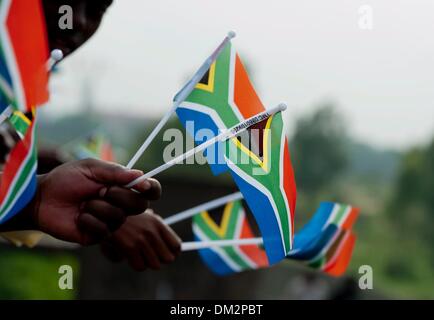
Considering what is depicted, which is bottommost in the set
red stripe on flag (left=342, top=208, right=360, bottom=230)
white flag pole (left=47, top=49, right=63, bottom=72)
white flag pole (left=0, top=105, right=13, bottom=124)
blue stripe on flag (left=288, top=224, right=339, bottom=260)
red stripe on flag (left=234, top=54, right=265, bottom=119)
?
blue stripe on flag (left=288, top=224, right=339, bottom=260)

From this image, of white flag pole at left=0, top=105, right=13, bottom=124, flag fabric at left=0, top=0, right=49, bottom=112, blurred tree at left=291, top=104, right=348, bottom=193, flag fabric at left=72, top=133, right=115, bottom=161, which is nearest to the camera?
flag fabric at left=0, top=0, right=49, bottom=112

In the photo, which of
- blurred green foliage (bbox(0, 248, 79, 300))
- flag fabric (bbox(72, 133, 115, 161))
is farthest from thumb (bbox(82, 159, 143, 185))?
blurred green foliage (bbox(0, 248, 79, 300))

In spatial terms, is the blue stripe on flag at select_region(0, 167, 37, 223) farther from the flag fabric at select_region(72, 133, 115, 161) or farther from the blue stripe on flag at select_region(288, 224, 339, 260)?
the flag fabric at select_region(72, 133, 115, 161)

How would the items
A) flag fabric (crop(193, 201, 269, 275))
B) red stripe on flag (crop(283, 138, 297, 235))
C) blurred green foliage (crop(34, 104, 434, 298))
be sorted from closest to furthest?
red stripe on flag (crop(283, 138, 297, 235)) → flag fabric (crop(193, 201, 269, 275)) → blurred green foliage (crop(34, 104, 434, 298))

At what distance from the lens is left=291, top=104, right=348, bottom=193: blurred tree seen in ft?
162

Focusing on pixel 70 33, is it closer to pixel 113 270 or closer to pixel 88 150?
pixel 88 150

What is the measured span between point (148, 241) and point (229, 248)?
47cm

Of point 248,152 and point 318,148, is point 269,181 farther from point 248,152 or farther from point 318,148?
point 318,148

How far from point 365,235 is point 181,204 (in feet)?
127

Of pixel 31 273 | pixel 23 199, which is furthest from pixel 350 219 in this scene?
pixel 31 273

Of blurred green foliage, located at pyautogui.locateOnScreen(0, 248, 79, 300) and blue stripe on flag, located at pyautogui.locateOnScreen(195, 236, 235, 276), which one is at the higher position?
blue stripe on flag, located at pyautogui.locateOnScreen(195, 236, 235, 276)

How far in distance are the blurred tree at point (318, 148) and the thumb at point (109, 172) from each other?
150 feet

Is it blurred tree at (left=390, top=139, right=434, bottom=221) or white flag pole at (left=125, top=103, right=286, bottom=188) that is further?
blurred tree at (left=390, top=139, right=434, bottom=221)
